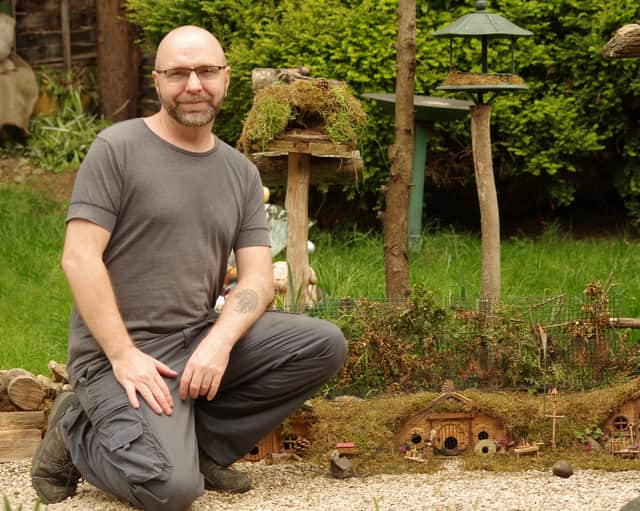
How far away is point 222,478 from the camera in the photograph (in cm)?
429

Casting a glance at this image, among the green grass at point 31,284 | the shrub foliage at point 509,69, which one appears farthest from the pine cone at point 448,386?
the shrub foliage at point 509,69

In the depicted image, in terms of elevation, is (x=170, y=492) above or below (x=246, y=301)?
below

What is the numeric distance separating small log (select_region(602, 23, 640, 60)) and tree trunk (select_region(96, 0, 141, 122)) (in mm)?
6239

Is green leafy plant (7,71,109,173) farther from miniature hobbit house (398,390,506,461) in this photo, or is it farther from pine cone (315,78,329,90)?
miniature hobbit house (398,390,506,461)

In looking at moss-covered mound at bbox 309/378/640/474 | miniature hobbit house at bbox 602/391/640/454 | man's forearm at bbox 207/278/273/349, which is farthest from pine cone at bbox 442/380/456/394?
man's forearm at bbox 207/278/273/349

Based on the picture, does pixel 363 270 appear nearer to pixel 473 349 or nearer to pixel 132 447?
pixel 473 349

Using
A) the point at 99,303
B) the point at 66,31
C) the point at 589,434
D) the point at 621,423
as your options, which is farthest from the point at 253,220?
the point at 66,31

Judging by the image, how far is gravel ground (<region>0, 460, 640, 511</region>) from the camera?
408 cm

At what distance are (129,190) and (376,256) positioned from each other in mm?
3814

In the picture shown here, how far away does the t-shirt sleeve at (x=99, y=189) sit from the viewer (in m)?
3.94

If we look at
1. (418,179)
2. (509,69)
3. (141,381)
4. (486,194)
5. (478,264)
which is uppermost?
(509,69)

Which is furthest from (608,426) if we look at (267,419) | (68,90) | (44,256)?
(68,90)

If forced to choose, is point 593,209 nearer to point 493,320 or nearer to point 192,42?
point 493,320

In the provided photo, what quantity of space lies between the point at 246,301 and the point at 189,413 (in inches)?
18.2
